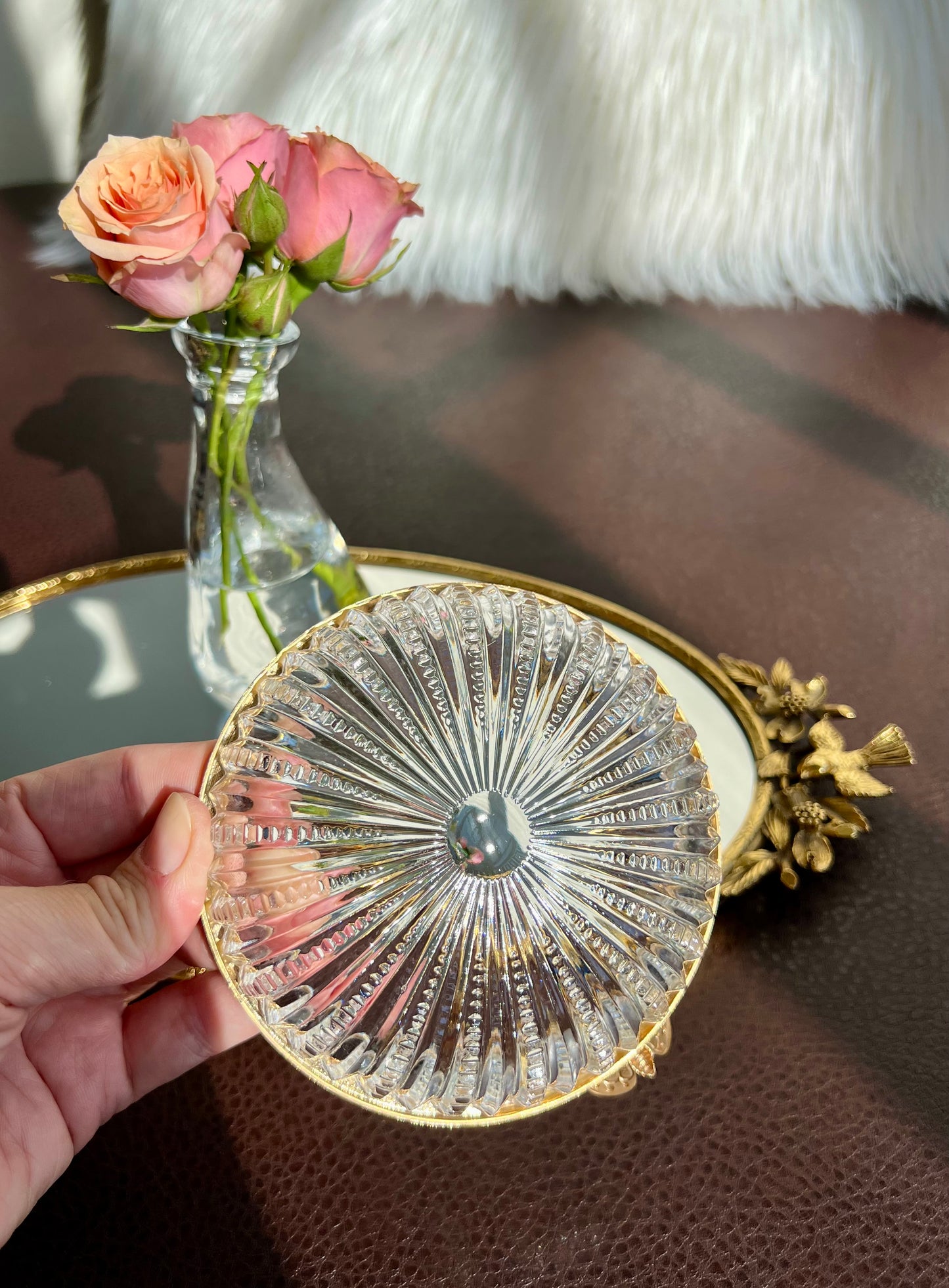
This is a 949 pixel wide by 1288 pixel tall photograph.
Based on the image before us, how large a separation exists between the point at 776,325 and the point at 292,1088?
0.88 metres

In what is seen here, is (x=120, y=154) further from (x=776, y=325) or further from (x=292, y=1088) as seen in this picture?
(x=776, y=325)

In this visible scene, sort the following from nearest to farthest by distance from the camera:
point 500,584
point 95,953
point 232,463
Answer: point 95,953, point 232,463, point 500,584

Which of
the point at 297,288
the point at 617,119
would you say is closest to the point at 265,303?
the point at 297,288

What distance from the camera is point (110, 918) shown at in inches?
13.3

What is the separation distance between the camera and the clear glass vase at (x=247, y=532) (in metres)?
0.43

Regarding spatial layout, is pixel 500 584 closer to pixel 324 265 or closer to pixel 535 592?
pixel 535 592

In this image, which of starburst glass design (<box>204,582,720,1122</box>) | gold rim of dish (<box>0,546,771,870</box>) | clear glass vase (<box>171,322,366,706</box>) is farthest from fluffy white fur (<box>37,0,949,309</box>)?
starburst glass design (<box>204,582,720,1122</box>)

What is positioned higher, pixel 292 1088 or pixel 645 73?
pixel 645 73

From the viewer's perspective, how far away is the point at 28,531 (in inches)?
26.5

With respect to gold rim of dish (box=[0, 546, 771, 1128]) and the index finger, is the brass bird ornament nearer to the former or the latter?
gold rim of dish (box=[0, 546, 771, 1128])

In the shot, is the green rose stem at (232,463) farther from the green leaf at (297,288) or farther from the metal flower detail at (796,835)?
the metal flower detail at (796,835)

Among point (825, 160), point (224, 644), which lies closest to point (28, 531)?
point (224, 644)

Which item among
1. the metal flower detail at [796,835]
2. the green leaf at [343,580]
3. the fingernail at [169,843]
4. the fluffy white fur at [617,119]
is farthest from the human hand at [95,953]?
the fluffy white fur at [617,119]

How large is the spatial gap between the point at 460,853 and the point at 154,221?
254 millimetres
